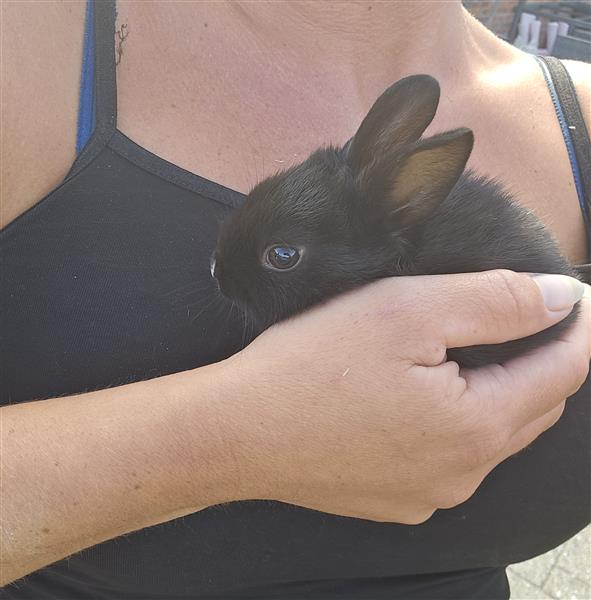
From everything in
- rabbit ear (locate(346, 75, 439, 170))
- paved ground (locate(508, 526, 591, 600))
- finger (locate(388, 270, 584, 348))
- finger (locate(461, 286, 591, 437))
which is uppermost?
rabbit ear (locate(346, 75, 439, 170))

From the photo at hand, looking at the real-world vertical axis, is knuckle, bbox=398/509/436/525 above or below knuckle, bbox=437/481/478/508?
Result: below

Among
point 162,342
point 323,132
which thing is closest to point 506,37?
point 323,132

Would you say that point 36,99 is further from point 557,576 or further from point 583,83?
point 557,576

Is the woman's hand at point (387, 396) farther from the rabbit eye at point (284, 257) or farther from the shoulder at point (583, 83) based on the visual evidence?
the shoulder at point (583, 83)

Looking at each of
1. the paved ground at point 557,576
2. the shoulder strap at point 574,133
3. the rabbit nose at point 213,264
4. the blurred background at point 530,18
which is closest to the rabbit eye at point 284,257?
the rabbit nose at point 213,264

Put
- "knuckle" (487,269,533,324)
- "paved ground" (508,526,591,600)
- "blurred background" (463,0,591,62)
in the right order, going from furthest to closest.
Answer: "blurred background" (463,0,591,62) → "paved ground" (508,526,591,600) → "knuckle" (487,269,533,324)

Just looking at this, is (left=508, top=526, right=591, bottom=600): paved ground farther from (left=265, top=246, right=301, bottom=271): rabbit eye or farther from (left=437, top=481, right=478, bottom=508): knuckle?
(left=265, top=246, right=301, bottom=271): rabbit eye

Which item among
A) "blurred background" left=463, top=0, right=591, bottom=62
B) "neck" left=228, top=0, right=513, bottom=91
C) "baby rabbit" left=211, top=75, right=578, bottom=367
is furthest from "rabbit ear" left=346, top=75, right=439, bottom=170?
"blurred background" left=463, top=0, right=591, bottom=62

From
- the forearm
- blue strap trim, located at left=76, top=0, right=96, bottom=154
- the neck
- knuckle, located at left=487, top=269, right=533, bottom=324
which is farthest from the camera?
the neck

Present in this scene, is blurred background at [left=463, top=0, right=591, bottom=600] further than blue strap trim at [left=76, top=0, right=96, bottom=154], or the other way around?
blurred background at [left=463, top=0, right=591, bottom=600]
